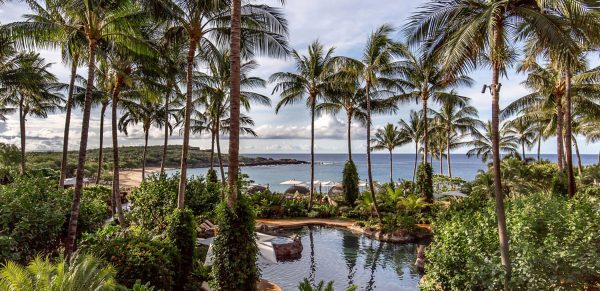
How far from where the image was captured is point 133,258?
8086 millimetres

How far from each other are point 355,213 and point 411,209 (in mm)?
3874

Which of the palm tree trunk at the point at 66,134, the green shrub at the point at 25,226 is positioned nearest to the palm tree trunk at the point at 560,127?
the green shrub at the point at 25,226

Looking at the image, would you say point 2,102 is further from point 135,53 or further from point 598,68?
point 598,68

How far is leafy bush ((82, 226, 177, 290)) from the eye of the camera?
798 cm

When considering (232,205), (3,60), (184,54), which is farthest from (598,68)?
(3,60)

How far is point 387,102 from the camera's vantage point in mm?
24891

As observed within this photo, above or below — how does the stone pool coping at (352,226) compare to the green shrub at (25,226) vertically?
below

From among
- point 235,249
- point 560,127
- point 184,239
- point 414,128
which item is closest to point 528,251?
point 235,249

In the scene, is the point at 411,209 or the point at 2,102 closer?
the point at 411,209

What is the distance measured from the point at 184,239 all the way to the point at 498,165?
822 centimetres

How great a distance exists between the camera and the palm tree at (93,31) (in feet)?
31.9

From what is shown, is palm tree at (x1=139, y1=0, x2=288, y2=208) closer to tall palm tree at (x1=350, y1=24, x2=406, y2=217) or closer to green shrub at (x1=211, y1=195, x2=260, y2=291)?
green shrub at (x1=211, y1=195, x2=260, y2=291)

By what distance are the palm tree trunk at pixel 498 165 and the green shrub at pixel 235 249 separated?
5.62m

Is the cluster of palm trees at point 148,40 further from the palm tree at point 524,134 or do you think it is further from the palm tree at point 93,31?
the palm tree at point 524,134
